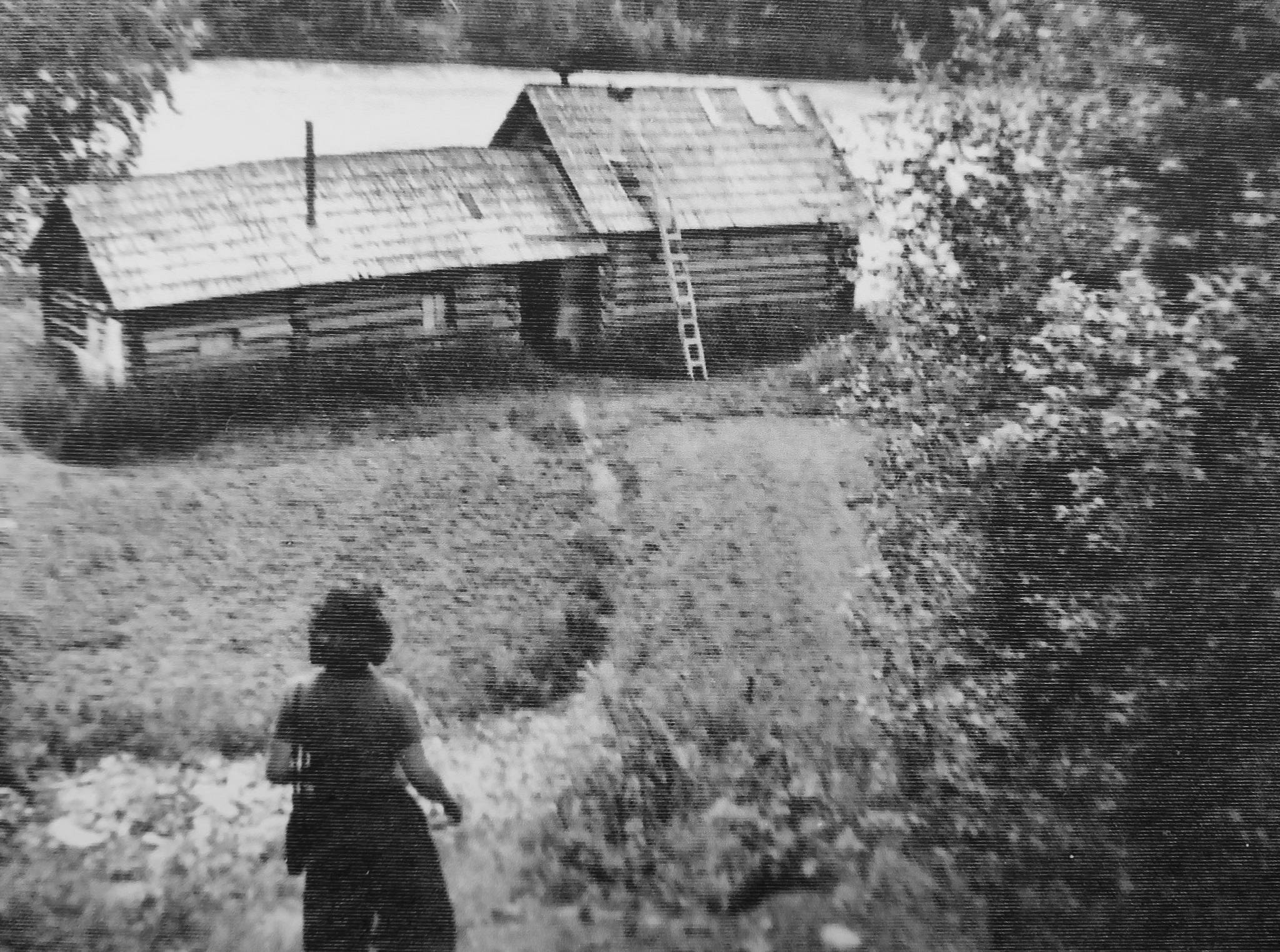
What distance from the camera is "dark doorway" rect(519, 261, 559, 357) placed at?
2652 millimetres

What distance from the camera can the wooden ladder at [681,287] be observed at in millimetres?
2744

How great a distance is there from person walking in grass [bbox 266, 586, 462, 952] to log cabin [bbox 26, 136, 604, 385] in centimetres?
77

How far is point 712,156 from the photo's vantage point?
2.78m

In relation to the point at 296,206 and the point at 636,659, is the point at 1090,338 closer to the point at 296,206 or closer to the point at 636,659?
the point at 636,659

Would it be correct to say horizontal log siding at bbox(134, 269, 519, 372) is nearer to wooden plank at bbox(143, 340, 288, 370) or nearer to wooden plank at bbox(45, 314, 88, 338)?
wooden plank at bbox(143, 340, 288, 370)

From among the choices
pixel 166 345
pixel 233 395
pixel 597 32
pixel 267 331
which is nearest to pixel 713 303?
pixel 597 32

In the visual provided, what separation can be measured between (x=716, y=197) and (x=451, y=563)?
4.31ft

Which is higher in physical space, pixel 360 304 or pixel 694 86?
pixel 694 86

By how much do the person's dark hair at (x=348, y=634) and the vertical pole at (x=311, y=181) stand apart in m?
1.01

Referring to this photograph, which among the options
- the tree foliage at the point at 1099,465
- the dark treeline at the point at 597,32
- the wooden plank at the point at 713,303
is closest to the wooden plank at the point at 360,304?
the wooden plank at the point at 713,303

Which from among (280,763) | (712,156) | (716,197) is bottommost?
(280,763)

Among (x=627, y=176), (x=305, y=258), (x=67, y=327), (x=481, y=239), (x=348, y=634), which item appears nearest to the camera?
(x=348, y=634)

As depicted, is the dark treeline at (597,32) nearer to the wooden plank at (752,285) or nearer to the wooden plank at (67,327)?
the wooden plank at (752,285)

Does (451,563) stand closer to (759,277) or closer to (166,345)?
(166,345)
